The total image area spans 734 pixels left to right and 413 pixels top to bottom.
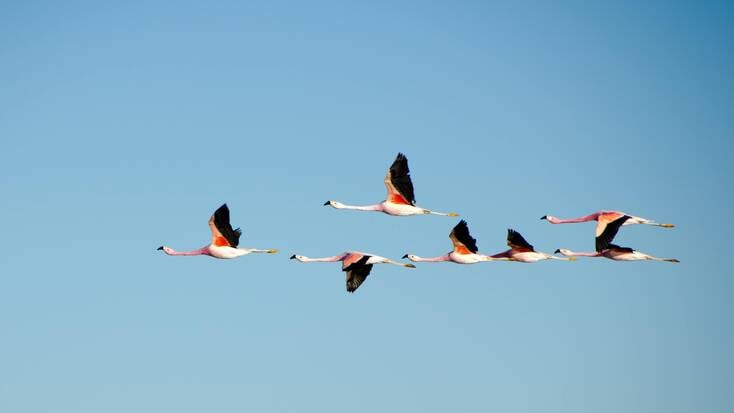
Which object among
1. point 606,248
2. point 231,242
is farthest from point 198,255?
point 606,248

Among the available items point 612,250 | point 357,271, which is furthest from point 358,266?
point 612,250

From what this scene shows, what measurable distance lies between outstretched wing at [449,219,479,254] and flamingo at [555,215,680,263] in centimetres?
479

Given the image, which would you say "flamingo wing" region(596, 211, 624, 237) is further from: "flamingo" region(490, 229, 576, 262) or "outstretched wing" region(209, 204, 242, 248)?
"outstretched wing" region(209, 204, 242, 248)

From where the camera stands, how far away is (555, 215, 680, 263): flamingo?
227ft

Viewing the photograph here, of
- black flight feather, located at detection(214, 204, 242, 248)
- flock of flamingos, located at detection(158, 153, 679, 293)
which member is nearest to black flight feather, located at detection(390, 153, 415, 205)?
flock of flamingos, located at detection(158, 153, 679, 293)

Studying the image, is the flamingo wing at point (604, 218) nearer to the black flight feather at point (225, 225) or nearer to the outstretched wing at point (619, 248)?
the outstretched wing at point (619, 248)

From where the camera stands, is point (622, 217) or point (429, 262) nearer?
point (622, 217)

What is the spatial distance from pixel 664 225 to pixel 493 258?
284 inches

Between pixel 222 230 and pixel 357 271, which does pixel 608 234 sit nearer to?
pixel 357 271

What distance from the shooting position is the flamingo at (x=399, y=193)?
2832 inches

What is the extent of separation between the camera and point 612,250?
241ft

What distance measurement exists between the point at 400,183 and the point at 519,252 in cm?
591

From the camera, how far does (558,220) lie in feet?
252

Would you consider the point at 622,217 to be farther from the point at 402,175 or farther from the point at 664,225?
the point at 402,175
